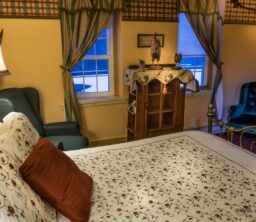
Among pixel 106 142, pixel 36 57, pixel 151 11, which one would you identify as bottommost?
pixel 106 142

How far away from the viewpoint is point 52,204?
53.1 inches

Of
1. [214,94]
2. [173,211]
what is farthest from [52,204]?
[214,94]

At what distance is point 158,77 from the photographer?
355 cm

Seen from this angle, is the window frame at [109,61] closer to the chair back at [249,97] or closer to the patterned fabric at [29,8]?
the patterned fabric at [29,8]

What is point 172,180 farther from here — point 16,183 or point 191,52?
point 191,52

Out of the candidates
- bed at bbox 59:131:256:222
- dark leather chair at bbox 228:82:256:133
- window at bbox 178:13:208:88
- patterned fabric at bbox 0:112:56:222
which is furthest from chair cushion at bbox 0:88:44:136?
dark leather chair at bbox 228:82:256:133

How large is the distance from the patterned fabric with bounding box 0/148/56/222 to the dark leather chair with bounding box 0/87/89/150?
4.84 ft

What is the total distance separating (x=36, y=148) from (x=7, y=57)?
2088mm

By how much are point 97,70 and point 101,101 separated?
489 millimetres

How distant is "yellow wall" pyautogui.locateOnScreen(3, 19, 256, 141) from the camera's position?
3.24 meters

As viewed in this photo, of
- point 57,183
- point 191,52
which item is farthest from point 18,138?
point 191,52

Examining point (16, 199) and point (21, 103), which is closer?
point (16, 199)

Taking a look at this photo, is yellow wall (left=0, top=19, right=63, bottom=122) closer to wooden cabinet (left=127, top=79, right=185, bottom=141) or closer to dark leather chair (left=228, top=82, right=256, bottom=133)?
A: wooden cabinet (left=127, top=79, right=185, bottom=141)

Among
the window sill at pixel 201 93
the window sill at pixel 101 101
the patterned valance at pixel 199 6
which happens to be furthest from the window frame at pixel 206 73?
the window sill at pixel 101 101
